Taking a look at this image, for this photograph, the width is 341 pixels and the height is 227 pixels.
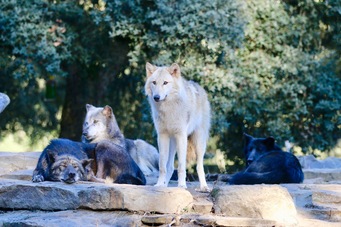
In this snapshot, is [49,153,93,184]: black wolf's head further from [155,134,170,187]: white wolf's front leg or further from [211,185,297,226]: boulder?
[211,185,297,226]: boulder

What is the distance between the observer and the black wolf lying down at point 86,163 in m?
9.88

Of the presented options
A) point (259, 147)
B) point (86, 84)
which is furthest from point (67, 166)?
point (86, 84)

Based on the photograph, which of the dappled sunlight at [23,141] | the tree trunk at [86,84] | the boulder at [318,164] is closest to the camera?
the boulder at [318,164]

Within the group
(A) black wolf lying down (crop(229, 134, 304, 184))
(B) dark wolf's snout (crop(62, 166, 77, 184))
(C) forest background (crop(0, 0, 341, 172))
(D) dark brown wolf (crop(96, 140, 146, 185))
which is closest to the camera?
(B) dark wolf's snout (crop(62, 166, 77, 184))

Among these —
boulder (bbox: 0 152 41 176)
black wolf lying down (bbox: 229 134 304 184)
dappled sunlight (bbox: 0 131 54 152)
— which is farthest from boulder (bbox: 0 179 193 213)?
dappled sunlight (bbox: 0 131 54 152)

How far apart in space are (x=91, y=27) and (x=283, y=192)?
11.3 metres

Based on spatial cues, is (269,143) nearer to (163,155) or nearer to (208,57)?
(163,155)

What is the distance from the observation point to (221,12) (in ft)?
55.4

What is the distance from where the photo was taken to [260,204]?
8.62m

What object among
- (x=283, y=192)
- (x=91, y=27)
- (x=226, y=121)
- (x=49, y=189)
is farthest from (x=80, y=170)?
(x=91, y=27)

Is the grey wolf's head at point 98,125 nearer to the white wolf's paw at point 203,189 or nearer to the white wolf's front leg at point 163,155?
the white wolf's front leg at point 163,155

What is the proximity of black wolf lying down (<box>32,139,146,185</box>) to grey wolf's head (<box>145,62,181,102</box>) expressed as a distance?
975mm

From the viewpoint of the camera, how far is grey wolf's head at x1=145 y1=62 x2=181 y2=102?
10.1 meters

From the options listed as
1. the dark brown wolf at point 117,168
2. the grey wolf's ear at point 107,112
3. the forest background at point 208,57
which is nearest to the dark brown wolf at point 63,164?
the dark brown wolf at point 117,168
